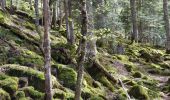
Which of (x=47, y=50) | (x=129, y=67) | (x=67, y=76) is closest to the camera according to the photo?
(x=47, y=50)

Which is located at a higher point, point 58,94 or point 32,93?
point 32,93

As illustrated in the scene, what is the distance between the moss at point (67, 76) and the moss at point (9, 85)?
3.04 metres

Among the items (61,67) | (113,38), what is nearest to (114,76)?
(61,67)

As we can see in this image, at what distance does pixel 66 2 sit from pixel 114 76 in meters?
5.92

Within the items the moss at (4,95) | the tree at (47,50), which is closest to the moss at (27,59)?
the moss at (4,95)

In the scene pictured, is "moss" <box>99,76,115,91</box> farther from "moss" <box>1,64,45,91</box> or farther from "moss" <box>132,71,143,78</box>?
"moss" <box>132,71,143,78</box>

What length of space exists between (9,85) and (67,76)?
11.9ft

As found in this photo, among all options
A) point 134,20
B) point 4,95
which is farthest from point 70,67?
point 134,20

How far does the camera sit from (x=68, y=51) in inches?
750

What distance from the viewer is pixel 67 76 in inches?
633

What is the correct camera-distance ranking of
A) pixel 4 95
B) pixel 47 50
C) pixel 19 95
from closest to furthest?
pixel 4 95
pixel 47 50
pixel 19 95

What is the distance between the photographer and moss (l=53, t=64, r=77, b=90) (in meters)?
16.0

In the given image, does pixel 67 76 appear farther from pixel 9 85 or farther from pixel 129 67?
pixel 129 67

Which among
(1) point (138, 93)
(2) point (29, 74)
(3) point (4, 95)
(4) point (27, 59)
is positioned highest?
(4) point (27, 59)
